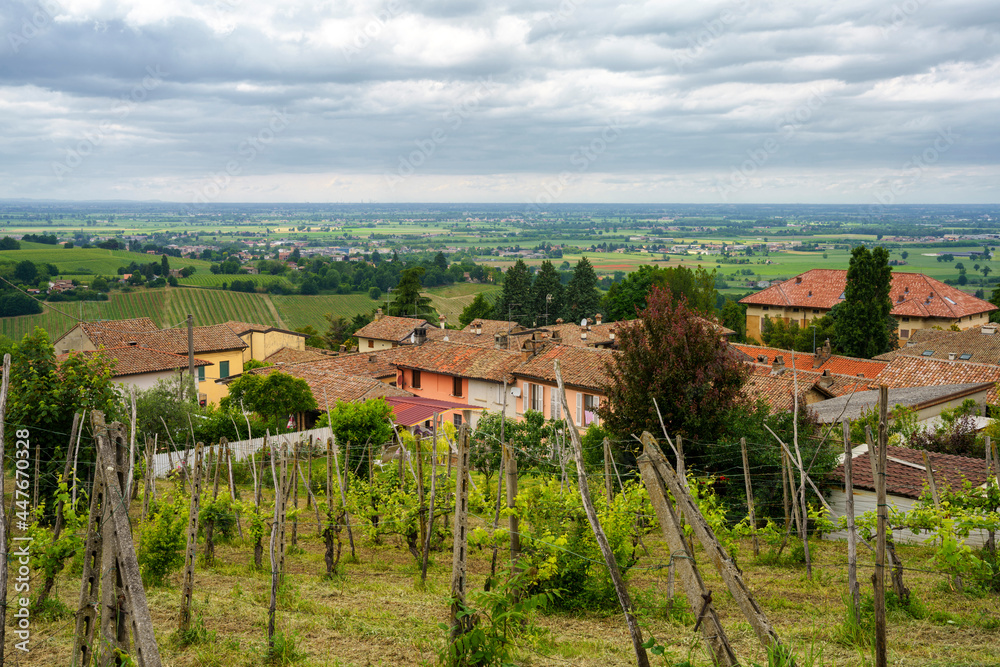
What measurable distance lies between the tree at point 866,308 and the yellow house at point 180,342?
127ft

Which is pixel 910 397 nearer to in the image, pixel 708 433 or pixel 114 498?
pixel 708 433

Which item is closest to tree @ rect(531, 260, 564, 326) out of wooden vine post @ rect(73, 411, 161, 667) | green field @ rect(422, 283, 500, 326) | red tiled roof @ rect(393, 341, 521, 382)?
green field @ rect(422, 283, 500, 326)

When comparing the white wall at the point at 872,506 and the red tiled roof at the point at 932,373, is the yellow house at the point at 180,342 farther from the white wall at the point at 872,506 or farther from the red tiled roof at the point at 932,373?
the red tiled roof at the point at 932,373

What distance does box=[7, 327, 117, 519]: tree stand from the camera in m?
10.4

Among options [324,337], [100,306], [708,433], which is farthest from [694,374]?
[100,306]

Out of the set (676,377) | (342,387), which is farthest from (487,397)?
(676,377)

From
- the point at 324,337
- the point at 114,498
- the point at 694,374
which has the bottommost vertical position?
the point at 324,337

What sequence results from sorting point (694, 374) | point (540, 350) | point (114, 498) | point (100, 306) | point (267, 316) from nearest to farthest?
point (114, 498) → point (694, 374) → point (540, 350) → point (100, 306) → point (267, 316)

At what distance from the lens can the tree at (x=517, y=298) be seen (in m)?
68.1

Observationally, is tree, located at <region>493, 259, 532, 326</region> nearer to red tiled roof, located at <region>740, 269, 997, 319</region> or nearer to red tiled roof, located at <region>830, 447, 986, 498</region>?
red tiled roof, located at <region>740, 269, 997, 319</region>

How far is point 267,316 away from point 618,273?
2130 inches

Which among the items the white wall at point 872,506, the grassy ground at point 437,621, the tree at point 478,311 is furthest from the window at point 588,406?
the tree at point 478,311

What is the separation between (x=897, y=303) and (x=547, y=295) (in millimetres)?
31525

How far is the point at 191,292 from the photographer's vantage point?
80312 mm
